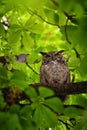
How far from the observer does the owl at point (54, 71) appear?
2.54 metres

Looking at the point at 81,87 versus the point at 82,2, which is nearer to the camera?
the point at 82,2

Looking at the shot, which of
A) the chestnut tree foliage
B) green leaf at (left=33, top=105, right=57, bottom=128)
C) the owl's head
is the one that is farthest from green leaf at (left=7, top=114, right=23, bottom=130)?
the owl's head

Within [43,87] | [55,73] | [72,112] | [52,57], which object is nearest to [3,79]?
[43,87]

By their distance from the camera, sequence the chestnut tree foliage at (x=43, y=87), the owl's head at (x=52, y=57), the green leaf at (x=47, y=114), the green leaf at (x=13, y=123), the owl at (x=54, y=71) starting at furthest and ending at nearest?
the owl's head at (x=52, y=57)
the owl at (x=54, y=71)
the green leaf at (x=47, y=114)
the green leaf at (x=13, y=123)
the chestnut tree foliage at (x=43, y=87)

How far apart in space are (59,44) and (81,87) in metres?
0.63

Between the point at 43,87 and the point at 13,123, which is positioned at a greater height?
the point at 43,87

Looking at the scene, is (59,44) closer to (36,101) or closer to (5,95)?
(5,95)

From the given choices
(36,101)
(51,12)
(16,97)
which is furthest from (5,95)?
(51,12)

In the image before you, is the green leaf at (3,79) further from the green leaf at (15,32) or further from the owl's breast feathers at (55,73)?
the owl's breast feathers at (55,73)

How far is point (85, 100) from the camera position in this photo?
133 centimetres

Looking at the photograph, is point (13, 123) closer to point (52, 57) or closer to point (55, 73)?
point (55, 73)

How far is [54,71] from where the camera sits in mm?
2596

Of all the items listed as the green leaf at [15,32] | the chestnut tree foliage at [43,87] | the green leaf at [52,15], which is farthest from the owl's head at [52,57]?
the green leaf at [52,15]

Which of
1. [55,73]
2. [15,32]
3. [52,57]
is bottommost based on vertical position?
[55,73]
